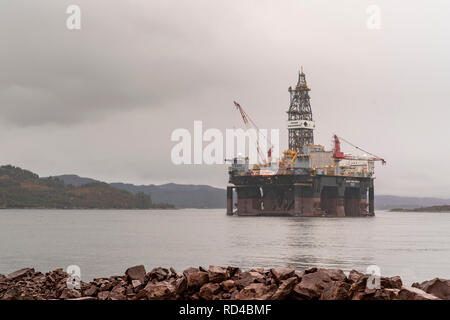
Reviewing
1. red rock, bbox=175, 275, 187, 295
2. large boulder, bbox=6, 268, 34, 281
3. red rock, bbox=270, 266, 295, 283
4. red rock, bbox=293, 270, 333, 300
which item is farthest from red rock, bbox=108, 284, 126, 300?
large boulder, bbox=6, 268, 34, 281

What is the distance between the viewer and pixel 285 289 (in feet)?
40.5

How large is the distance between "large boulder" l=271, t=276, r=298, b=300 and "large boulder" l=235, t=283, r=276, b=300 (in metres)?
0.18

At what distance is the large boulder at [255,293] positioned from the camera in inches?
486

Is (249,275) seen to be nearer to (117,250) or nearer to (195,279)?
(195,279)

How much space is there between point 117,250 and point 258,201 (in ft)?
280

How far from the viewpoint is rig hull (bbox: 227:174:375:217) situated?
11931cm

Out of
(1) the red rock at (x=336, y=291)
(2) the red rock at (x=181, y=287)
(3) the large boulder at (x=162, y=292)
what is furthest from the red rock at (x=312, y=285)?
(3) the large boulder at (x=162, y=292)

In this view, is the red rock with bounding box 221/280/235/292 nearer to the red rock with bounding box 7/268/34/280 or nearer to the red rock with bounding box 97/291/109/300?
the red rock with bounding box 97/291/109/300

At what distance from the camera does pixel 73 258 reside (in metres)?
38.1

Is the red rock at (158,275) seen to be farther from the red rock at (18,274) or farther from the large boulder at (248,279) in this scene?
the red rock at (18,274)

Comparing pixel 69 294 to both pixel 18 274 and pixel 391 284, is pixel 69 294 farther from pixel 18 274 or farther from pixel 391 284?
pixel 391 284

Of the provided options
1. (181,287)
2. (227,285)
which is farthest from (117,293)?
(227,285)
